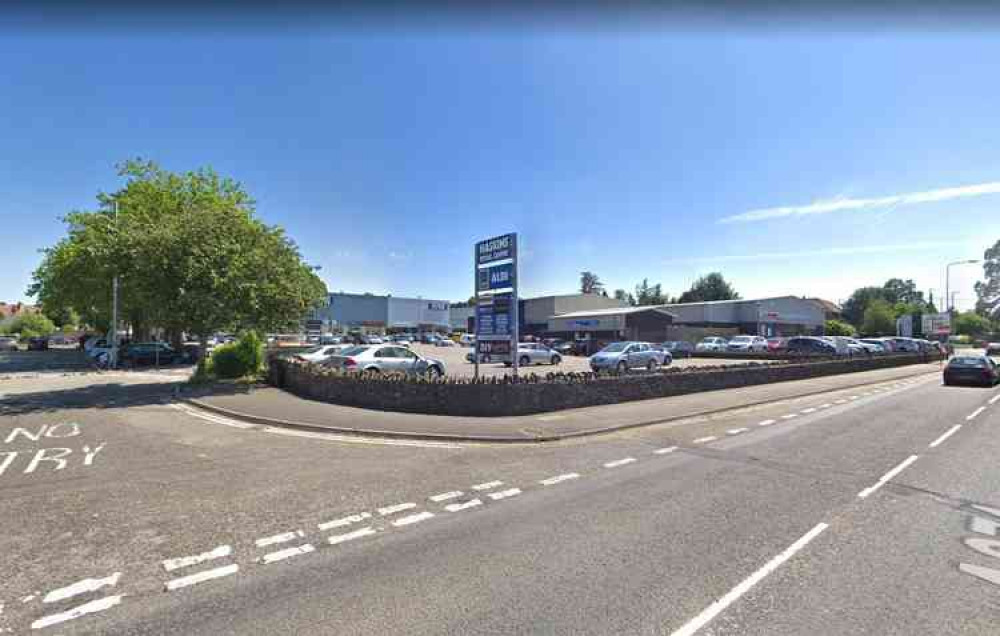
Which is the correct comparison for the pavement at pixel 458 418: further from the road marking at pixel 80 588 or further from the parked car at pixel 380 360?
the road marking at pixel 80 588

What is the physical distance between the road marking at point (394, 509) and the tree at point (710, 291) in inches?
4158

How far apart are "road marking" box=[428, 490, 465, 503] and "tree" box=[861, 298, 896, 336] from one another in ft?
296

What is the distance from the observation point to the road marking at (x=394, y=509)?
5387mm

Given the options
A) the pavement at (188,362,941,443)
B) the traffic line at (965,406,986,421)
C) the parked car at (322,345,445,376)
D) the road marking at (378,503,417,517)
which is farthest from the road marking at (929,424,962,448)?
the parked car at (322,345,445,376)

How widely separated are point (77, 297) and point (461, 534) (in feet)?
133

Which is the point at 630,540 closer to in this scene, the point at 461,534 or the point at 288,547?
the point at 461,534

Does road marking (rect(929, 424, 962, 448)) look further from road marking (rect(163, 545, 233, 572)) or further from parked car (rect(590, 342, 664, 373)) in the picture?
parked car (rect(590, 342, 664, 373))

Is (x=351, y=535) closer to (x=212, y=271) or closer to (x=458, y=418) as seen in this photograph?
(x=458, y=418)

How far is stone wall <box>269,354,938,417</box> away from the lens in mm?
11820

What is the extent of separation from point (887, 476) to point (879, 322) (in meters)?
88.1

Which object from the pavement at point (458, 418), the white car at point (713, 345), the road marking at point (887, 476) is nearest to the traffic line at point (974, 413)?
the pavement at point (458, 418)

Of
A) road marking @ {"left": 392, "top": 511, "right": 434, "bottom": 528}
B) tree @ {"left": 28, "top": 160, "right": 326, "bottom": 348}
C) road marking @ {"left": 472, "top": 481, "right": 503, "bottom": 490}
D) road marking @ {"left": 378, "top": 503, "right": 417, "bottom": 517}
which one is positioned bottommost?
road marking @ {"left": 472, "top": 481, "right": 503, "bottom": 490}

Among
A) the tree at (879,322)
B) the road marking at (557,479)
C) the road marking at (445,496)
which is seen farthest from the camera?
the tree at (879,322)

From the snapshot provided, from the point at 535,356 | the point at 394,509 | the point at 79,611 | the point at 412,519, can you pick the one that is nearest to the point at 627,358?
the point at 535,356
